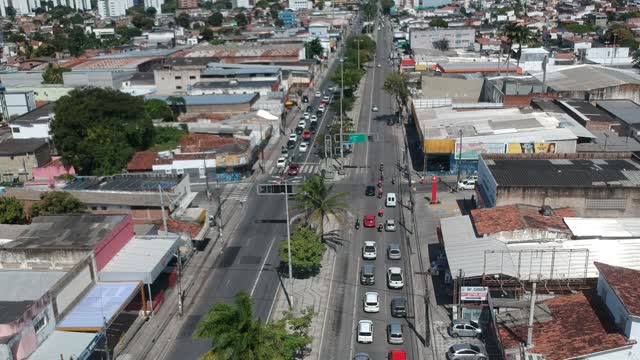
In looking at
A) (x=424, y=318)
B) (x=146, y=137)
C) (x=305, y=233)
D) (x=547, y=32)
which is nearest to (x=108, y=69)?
(x=146, y=137)

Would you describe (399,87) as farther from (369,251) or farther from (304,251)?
(304,251)

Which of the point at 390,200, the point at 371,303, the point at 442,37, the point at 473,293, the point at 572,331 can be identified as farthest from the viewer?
the point at 442,37

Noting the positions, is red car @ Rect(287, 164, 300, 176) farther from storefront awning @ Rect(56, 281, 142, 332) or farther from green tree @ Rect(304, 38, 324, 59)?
green tree @ Rect(304, 38, 324, 59)

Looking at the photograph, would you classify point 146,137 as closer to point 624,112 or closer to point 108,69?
point 108,69

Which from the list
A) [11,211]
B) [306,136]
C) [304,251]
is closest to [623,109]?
[306,136]

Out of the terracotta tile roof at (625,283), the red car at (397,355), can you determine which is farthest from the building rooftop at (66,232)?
the terracotta tile roof at (625,283)

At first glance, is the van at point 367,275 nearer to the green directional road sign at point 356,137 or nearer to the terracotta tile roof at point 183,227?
the terracotta tile roof at point 183,227

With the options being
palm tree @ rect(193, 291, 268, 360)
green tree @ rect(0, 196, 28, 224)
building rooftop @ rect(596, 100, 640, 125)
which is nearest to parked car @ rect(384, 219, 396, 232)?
palm tree @ rect(193, 291, 268, 360)
